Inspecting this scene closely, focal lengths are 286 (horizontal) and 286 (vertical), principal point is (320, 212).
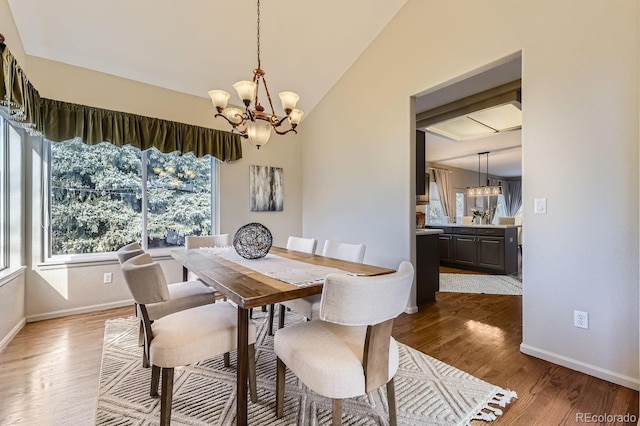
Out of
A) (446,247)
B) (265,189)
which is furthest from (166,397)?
(446,247)

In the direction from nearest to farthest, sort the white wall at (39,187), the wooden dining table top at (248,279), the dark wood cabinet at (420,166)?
1. the wooden dining table top at (248,279)
2. the white wall at (39,187)
3. the dark wood cabinet at (420,166)

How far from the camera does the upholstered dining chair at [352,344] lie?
1.14m

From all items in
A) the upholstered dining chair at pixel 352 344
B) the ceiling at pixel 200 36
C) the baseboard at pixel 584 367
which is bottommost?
the baseboard at pixel 584 367

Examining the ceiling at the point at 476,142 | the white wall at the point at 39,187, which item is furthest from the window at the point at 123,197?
the ceiling at the point at 476,142

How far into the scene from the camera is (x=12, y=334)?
2520mm

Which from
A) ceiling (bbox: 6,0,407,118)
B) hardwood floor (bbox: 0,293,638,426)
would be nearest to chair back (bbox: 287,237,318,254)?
hardwood floor (bbox: 0,293,638,426)

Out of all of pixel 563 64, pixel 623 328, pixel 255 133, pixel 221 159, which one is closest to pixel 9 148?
pixel 221 159

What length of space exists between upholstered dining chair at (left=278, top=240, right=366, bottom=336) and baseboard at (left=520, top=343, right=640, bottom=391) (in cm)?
147

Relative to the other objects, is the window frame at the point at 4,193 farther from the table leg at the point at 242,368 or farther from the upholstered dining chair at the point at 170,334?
the table leg at the point at 242,368

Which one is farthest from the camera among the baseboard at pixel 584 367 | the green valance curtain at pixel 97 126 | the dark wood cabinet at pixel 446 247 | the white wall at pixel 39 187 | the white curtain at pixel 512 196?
the white curtain at pixel 512 196

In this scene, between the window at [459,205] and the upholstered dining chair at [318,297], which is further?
the window at [459,205]

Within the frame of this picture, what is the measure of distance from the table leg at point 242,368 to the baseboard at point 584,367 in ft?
7.02

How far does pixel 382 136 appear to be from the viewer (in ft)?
11.1

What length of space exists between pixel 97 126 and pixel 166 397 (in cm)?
303
